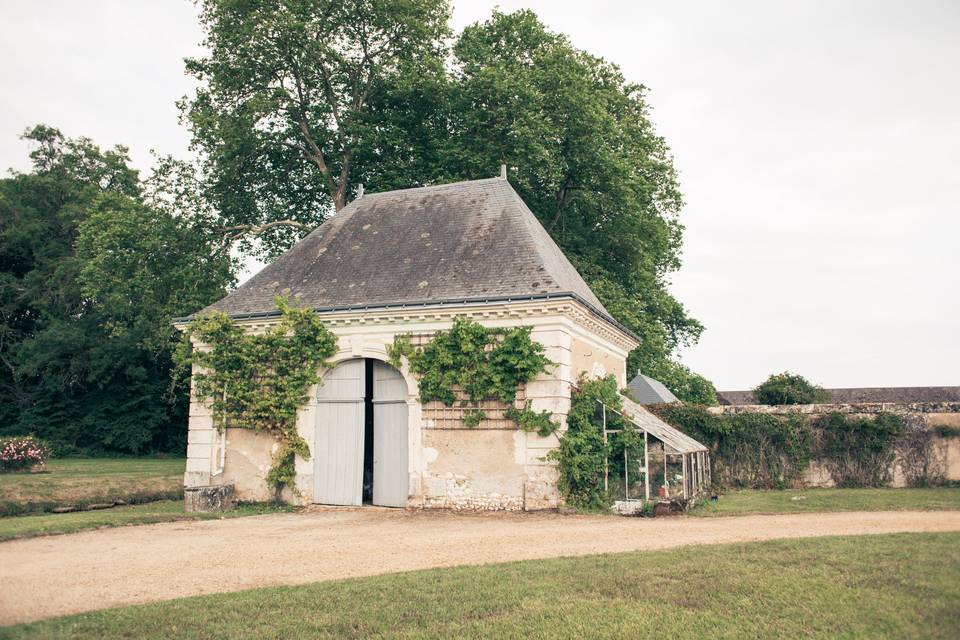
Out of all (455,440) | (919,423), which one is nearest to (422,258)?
(455,440)

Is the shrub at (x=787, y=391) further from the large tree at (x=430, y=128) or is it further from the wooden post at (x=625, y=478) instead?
the wooden post at (x=625, y=478)

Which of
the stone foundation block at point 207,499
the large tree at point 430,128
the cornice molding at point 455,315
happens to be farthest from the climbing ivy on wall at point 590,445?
the large tree at point 430,128

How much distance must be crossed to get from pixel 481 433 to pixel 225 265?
40.3ft

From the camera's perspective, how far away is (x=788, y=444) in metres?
17.0

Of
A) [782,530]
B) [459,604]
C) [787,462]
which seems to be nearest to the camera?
[459,604]

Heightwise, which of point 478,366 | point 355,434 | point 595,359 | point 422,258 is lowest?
point 355,434

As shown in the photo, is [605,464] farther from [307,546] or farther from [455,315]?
[307,546]

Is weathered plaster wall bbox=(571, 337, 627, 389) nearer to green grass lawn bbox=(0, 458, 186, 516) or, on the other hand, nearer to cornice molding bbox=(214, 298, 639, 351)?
cornice molding bbox=(214, 298, 639, 351)

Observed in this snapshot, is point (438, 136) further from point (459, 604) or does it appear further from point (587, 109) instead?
point (459, 604)

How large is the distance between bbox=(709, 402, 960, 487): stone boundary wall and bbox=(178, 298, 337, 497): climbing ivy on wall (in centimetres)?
1090

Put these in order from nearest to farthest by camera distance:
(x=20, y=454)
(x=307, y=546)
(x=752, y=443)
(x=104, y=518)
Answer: (x=307, y=546) < (x=104, y=518) < (x=752, y=443) < (x=20, y=454)

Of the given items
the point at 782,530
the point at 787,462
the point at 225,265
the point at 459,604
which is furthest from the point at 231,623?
the point at 225,265

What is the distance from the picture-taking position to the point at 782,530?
33.2 feet

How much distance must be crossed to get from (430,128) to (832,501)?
55.4 ft
